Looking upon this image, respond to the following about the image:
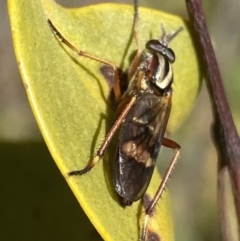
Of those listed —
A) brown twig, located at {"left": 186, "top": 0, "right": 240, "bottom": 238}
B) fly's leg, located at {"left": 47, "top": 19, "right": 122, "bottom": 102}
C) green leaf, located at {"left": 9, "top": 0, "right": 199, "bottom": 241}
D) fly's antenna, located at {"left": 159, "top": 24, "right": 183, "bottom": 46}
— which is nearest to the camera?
green leaf, located at {"left": 9, "top": 0, "right": 199, "bottom": 241}

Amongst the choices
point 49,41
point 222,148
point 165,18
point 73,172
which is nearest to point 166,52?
point 165,18

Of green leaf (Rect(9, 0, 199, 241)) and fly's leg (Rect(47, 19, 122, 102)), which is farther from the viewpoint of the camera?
fly's leg (Rect(47, 19, 122, 102))

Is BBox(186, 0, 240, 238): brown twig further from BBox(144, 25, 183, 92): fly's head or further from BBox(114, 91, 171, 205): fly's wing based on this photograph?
BBox(114, 91, 171, 205): fly's wing

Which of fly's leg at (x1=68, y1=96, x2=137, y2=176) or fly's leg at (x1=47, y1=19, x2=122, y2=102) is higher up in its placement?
fly's leg at (x1=47, y1=19, x2=122, y2=102)

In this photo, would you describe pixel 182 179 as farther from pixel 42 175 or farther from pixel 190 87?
pixel 190 87

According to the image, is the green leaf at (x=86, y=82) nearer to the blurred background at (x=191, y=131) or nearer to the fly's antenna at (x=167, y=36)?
the fly's antenna at (x=167, y=36)

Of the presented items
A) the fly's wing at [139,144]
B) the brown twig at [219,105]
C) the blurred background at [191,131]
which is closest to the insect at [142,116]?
the fly's wing at [139,144]

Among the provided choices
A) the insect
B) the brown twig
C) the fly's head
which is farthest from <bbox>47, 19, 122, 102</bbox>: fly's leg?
the brown twig

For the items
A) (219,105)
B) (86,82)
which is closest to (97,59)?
(86,82)
